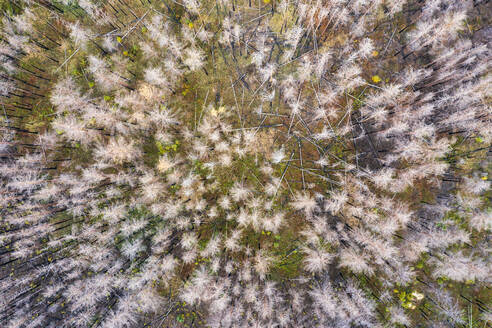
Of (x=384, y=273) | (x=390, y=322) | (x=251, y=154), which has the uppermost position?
(x=251, y=154)

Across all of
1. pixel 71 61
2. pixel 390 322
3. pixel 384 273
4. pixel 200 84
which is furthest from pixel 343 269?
pixel 71 61

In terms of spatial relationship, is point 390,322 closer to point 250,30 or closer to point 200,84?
point 200,84

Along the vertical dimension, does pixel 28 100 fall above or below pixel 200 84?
above

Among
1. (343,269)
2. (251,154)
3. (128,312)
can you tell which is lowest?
A: (343,269)

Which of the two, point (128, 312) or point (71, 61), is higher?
point (71, 61)

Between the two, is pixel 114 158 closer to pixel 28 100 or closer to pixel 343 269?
pixel 28 100

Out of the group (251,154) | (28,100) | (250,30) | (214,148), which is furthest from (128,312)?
(250,30)
